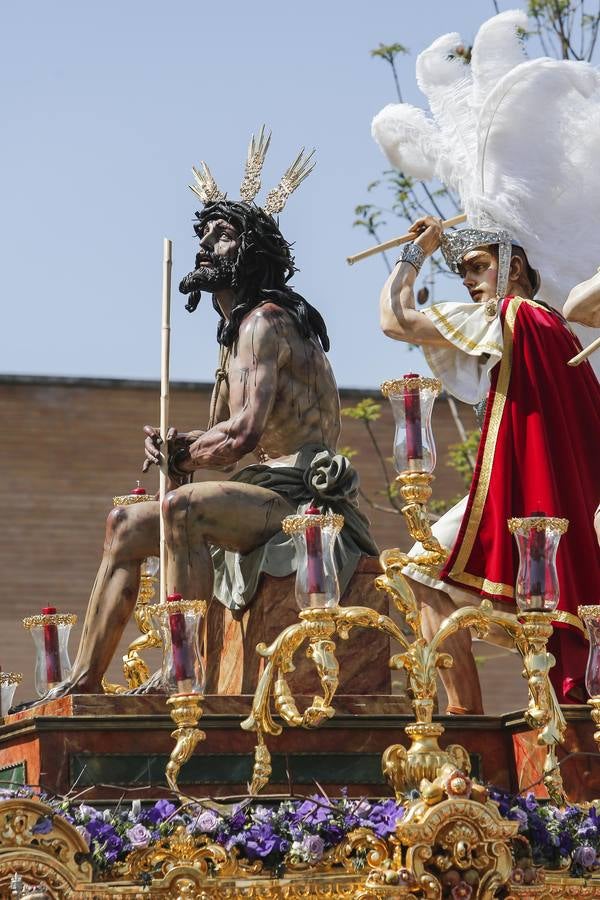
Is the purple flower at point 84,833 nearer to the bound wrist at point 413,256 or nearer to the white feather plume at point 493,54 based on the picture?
the bound wrist at point 413,256

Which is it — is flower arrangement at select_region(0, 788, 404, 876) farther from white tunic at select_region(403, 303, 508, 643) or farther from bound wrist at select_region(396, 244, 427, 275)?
bound wrist at select_region(396, 244, 427, 275)

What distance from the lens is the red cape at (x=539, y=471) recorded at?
7.89 m

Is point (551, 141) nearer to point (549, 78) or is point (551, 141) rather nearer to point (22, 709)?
point (549, 78)

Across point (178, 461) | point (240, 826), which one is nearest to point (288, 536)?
point (178, 461)

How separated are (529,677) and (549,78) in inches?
118

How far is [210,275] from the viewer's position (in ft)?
28.9

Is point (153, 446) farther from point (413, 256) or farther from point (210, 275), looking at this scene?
point (413, 256)

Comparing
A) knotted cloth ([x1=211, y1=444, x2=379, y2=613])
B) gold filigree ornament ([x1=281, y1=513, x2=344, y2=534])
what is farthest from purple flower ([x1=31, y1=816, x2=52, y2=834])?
knotted cloth ([x1=211, y1=444, x2=379, y2=613])

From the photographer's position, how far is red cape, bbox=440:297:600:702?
311 inches

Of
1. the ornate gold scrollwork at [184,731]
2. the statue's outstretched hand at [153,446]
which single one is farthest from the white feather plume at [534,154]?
the ornate gold scrollwork at [184,731]

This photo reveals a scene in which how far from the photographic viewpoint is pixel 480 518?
802cm

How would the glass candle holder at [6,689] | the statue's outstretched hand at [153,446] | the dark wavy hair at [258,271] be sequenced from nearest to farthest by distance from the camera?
the statue's outstretched hand at [153,446], the dark wavy hair at [258,271], the glass candle holder at [6,689]

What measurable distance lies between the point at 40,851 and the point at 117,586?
174 centimetres

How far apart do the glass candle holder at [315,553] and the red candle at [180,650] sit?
0.44 meters
